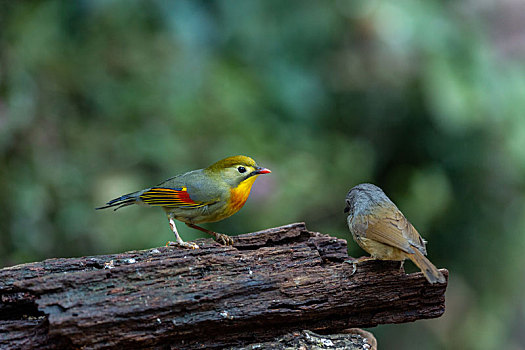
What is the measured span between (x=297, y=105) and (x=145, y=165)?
5.25 feet

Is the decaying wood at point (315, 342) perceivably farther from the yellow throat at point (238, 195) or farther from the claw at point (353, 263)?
the yellow throat at point (238, 195)

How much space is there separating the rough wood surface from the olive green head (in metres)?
0.45

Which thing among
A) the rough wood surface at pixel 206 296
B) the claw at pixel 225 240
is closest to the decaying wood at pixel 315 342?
the rough wood surface at pixel 206 296

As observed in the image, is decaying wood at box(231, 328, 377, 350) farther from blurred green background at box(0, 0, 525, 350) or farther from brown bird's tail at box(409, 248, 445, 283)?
blurred green background at box(0, 0, 525, 350)

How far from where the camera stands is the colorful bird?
3834 mm

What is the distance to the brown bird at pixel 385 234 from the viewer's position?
3.34 meters

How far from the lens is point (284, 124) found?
6.30 metres

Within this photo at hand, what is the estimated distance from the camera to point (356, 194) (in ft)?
13.1

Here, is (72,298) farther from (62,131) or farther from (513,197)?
(513,197)

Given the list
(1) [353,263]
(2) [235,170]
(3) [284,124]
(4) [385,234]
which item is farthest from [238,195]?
(3) [284,124]

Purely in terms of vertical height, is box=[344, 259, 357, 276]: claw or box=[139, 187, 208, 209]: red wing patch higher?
box=[139, 187, 208, 209]: red wing patch

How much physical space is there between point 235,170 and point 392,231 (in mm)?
1119

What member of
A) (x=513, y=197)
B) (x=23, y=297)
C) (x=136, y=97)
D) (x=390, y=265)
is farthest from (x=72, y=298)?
(x=513, y=197)

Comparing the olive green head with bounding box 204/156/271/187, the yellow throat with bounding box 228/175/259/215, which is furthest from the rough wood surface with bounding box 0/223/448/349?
the olive green head with bounding box 204/156/271/187
